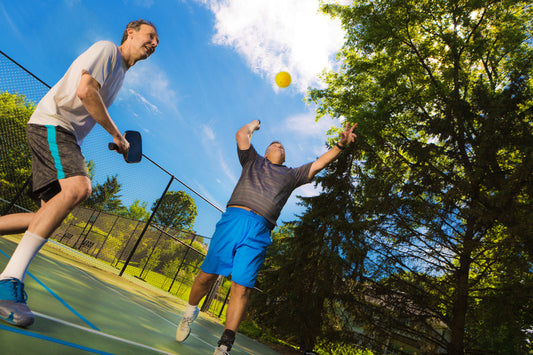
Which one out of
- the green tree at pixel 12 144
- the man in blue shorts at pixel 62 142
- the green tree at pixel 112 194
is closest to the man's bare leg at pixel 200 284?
the man in blue shorts at pixel 62 142

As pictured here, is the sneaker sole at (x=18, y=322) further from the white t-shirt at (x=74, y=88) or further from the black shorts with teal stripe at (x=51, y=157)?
the white t-shirt at (x=74, y=88)

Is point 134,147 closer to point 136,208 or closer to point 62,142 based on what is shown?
point 62,142

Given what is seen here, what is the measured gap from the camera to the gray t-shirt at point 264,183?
268 centimetres

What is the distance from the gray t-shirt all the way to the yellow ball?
70.4 inches

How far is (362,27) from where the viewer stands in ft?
36.7

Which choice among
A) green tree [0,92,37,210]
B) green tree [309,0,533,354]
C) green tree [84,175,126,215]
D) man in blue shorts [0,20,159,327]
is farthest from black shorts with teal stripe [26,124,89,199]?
green tree [84,175,126,215]

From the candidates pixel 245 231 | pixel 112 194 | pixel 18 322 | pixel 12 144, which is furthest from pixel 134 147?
pixel 112 194

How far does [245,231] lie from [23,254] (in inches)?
58.8

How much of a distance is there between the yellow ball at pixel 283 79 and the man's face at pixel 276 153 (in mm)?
1610

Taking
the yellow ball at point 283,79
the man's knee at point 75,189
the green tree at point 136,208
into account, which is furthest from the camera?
the green tree at point 136,208

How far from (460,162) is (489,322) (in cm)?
→ 347

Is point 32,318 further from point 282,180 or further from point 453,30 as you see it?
point 453,30

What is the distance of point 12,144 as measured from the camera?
7355mm

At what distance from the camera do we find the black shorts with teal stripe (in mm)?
1707
